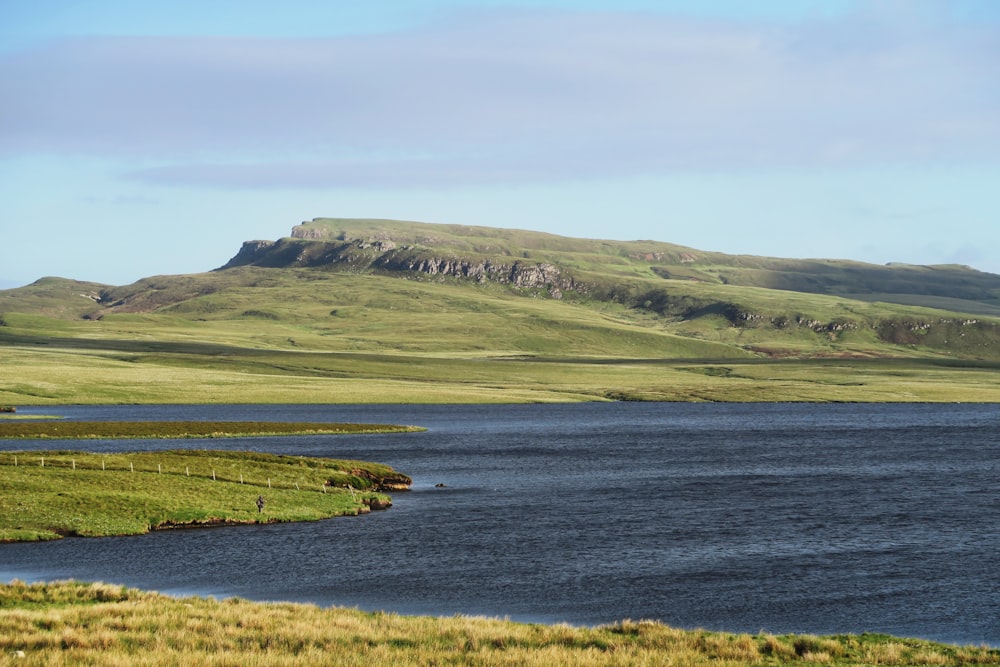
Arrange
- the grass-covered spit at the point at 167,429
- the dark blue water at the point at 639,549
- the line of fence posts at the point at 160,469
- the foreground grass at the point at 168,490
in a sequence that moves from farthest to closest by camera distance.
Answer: the grass-covered spit at the point at 167,429
the line of fence posts at the point at 160,469
the foreground grass at the point at 168,490
the dark blue water at the point at 639,549

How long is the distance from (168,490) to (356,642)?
4594 cm

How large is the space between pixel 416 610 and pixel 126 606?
13.2 metres

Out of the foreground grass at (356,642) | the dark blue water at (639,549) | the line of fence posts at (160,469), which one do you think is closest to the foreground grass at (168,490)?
the line of fence posts at (160,469)

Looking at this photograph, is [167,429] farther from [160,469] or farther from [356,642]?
[356,642]

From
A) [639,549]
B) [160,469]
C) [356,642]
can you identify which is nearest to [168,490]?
[160,469]

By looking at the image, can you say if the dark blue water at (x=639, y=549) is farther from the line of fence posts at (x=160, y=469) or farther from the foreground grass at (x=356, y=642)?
the foreground grass at (x=356, y=642)

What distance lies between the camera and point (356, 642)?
1328 inches

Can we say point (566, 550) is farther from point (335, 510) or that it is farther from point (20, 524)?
point (20, 524)

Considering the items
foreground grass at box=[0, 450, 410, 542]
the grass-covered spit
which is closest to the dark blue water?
foreground grass at box=[0, 450, 410, 542]

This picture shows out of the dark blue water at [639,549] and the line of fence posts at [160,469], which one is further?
the line of fence posts at [160,469]

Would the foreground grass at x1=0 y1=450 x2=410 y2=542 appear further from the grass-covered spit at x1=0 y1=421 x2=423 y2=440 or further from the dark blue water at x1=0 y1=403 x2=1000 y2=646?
the grass-covered spit at x1=0 y1=421 x2=423 y2=440

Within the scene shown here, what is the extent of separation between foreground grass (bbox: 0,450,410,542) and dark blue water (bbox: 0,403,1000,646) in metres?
2.49

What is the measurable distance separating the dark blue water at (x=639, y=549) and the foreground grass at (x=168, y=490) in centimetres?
249

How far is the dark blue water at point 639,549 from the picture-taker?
157ft
